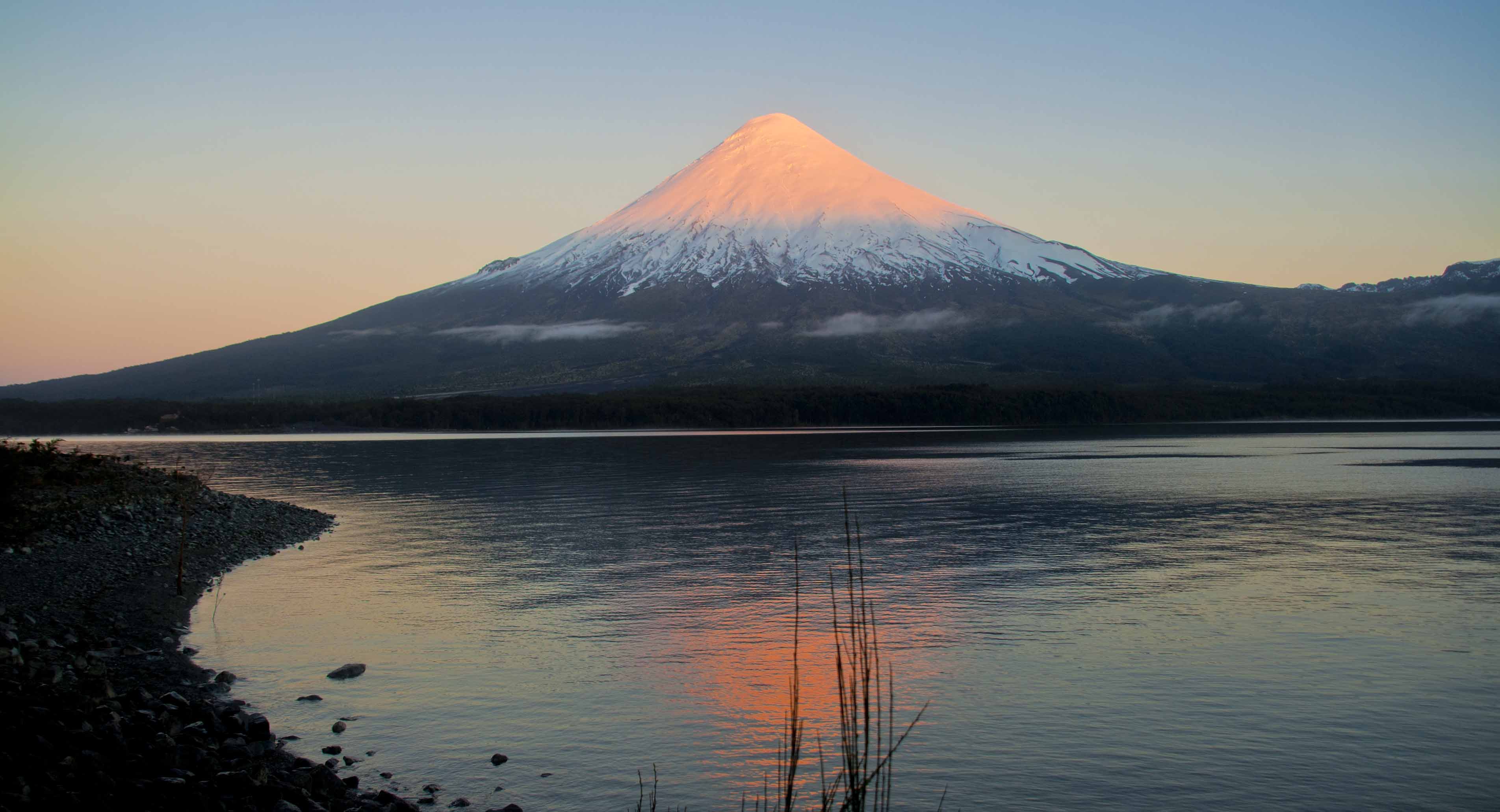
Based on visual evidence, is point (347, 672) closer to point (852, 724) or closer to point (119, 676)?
point (119, 676)

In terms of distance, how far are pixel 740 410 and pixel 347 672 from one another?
99.7 meters

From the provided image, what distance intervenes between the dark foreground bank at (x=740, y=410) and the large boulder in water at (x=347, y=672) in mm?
93604

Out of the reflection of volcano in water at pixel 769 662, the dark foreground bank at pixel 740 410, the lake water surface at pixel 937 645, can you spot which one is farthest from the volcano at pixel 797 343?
the reflection of volcano in water at pixel 769 662

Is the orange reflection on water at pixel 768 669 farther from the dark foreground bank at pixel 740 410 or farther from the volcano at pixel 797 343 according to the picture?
the volcano at pixel 797 343

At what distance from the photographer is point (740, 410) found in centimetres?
11262

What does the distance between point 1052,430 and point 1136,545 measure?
81989 millimetres

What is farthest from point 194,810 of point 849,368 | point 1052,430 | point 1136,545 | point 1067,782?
point 849,368

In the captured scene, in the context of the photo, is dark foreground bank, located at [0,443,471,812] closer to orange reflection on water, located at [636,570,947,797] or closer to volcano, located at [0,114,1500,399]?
orange reflection on water, located at [636,570,947,797]

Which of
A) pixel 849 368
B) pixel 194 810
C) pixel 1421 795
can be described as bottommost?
pixel 1421 795

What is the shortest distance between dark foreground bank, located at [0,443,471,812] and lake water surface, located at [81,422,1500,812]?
2.24ft

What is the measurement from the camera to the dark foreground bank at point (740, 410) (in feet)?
362

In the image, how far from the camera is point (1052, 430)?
104 metres

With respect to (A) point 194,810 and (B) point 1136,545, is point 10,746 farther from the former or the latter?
(B) point 1136,545

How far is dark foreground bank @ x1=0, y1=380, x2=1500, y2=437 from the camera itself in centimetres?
11025
